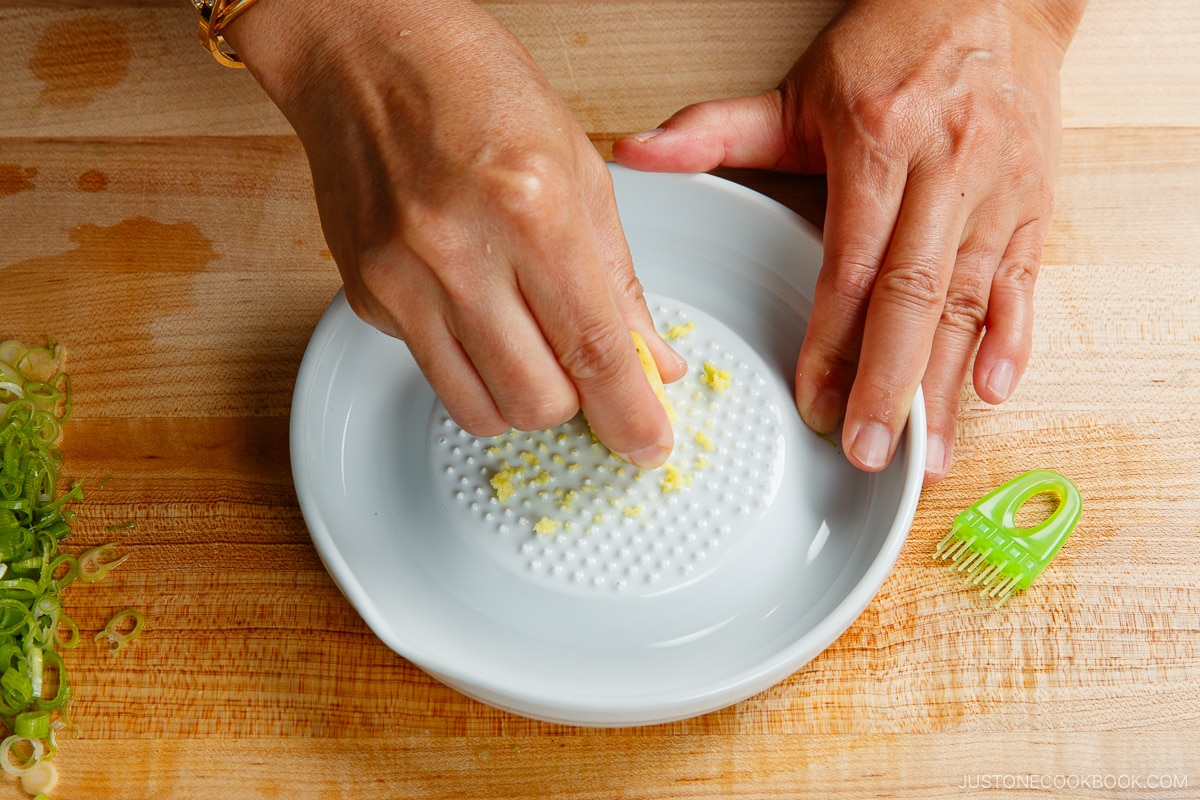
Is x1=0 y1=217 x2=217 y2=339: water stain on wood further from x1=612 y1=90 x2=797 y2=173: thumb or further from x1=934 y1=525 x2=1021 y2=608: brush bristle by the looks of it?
x1=934 y1=525 x2=1021 y2=608: brush bristle

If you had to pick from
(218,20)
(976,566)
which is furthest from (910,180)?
(218,20)

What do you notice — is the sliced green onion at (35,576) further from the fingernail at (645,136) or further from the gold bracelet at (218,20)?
the fingernail at (645,136)

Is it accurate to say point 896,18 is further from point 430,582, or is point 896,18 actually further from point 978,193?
point 430,582

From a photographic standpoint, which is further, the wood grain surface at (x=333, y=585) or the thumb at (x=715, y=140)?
the thumb at (x=715, y=140)

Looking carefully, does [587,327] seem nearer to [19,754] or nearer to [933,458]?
[933,458]

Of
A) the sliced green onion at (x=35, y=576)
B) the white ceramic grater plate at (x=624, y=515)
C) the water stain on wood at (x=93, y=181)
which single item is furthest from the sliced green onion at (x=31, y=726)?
the water stain on wood at (x=93, y=181)

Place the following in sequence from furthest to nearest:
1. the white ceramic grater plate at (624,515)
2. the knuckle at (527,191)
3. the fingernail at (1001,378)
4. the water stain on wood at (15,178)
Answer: the water stain on wood at (15,178) < the fingernail at (1001,378) < the white ceramic grater plate at (624,515) < the knuckle at (527,191)
